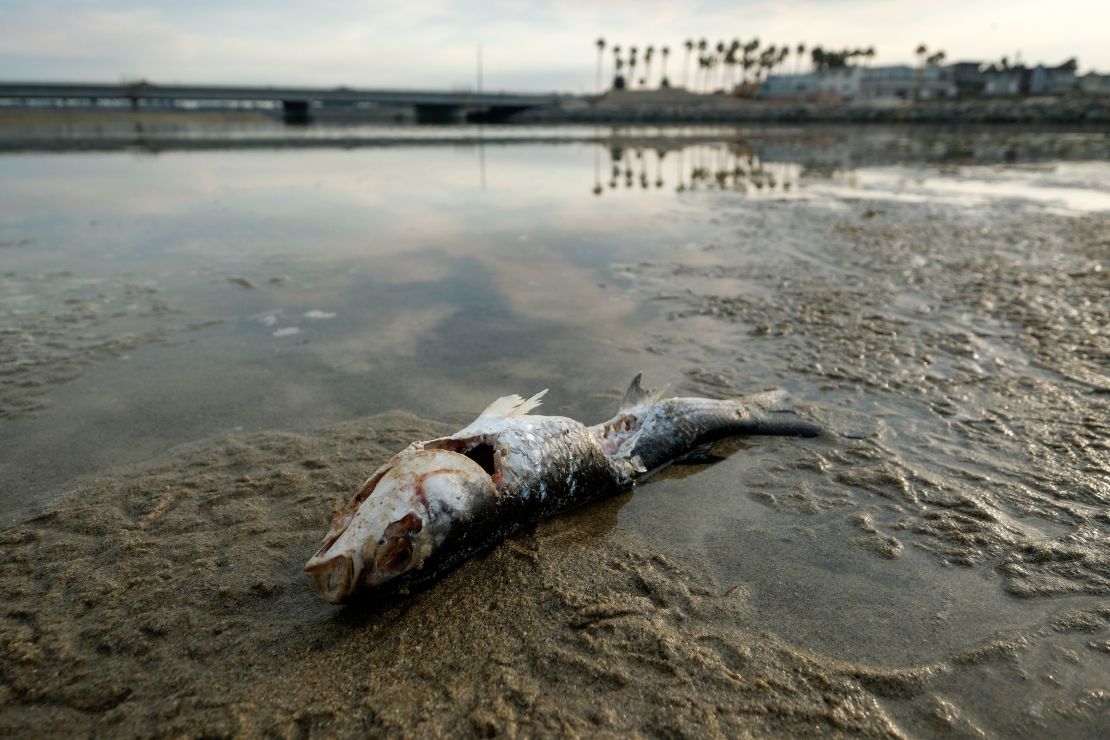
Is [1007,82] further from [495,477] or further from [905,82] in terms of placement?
[495,477]

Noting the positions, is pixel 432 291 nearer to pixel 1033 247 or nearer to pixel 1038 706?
pixel 1038 706

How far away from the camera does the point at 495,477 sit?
344cm

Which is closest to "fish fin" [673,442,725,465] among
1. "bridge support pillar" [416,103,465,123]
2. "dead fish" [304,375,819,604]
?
"dead fish" [304,375,819,604]

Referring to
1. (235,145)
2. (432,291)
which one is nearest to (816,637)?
(432,291)

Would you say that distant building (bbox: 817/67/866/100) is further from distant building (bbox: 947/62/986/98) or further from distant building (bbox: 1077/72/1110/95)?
distant building (bbox: 1077/72/1110/95)

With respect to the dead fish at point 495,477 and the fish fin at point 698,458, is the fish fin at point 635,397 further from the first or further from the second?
the fish fin at point 698,458

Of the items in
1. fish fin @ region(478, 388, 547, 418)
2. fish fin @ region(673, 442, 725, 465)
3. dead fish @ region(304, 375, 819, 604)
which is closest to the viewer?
dead fish @ region(304, 375, 819, 604)

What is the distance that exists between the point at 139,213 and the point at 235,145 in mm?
24301

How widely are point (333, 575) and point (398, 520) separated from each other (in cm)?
36

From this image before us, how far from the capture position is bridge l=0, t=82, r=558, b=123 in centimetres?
5950

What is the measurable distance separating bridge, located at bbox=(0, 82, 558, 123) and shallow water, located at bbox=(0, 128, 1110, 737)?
61132 mm

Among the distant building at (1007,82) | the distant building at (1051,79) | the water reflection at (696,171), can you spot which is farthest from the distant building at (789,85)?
the water reflection at (696,171)

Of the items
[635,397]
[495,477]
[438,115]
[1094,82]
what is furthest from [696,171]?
[1094,82]

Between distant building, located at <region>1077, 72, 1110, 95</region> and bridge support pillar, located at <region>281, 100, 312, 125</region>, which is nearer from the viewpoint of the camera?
bridge support pillar, located at <region>281, 100, 312, 125</region>
